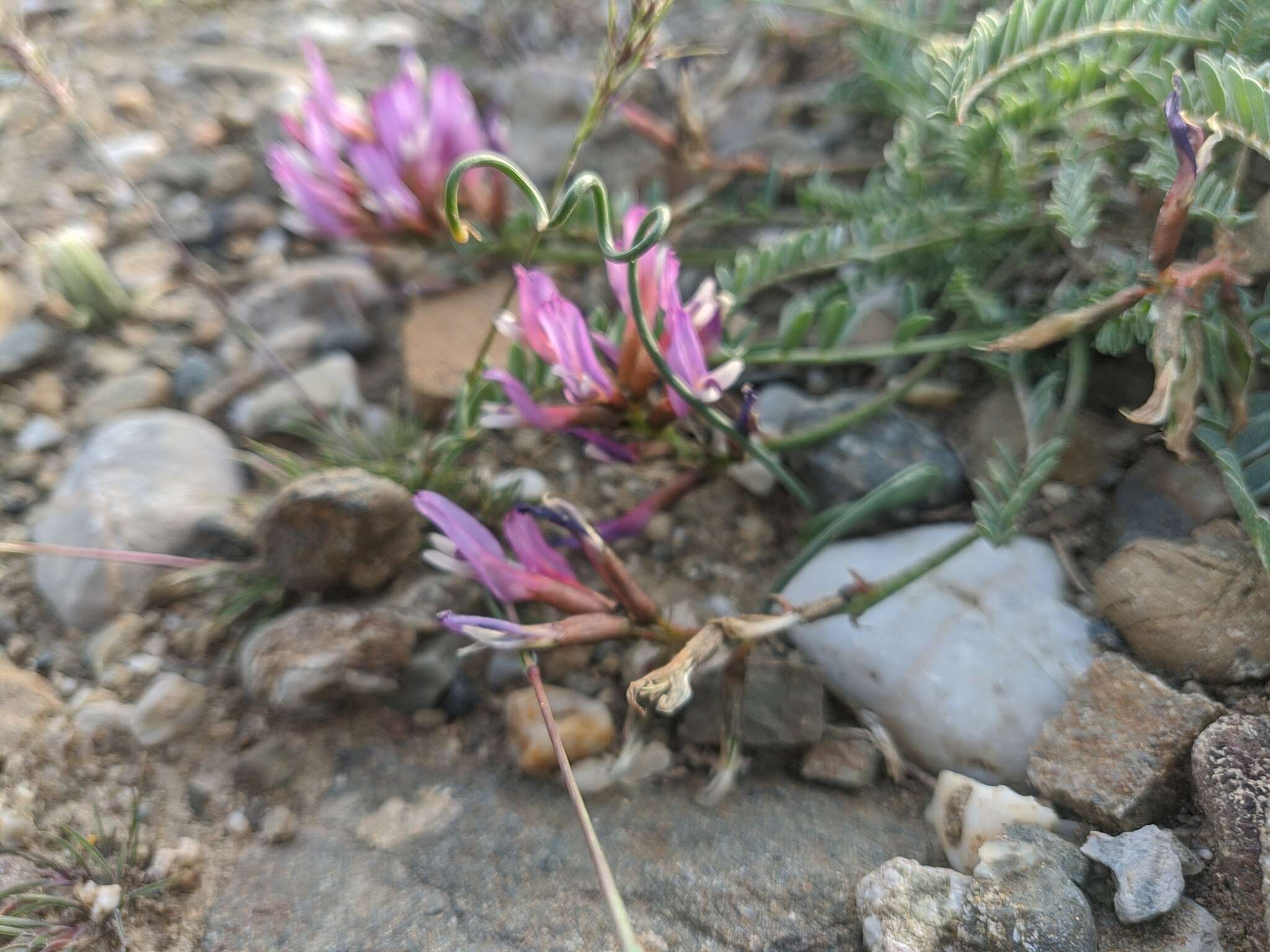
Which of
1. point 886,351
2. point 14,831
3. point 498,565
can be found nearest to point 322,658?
point 498,565

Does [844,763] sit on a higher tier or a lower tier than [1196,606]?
lower

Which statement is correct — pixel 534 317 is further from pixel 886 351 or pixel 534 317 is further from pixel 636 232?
pixel 886 351

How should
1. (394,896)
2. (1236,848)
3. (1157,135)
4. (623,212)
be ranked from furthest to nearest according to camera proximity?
(623,212), (1157,135), (394,896), (1236,848)

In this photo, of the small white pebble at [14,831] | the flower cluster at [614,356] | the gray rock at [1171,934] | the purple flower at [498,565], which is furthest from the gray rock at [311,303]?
the gray rock at [1171,934]

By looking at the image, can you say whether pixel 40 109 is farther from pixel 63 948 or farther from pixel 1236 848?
pixel 1236 848

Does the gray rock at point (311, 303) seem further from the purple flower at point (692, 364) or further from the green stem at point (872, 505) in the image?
the green stem at point (872, 505)

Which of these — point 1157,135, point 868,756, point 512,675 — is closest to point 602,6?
point 1157,135
